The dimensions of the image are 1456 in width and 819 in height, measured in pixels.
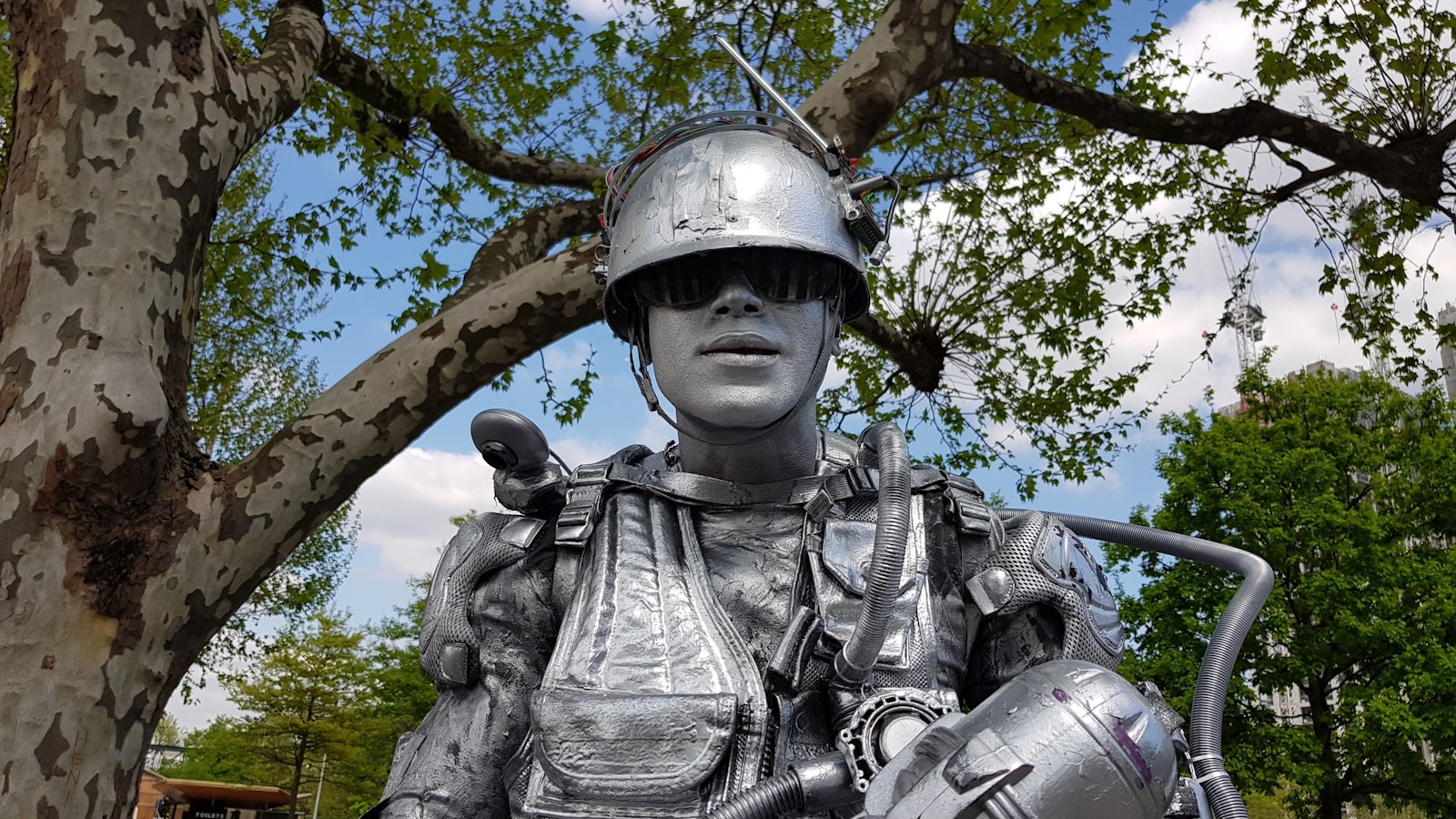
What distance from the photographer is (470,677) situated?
8.91 feet

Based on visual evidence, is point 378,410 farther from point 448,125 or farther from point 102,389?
point 448,125

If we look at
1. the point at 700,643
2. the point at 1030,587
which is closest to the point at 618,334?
the point at 700,643

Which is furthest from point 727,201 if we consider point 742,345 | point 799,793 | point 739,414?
point 799,793

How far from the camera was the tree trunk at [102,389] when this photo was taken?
4.03 m

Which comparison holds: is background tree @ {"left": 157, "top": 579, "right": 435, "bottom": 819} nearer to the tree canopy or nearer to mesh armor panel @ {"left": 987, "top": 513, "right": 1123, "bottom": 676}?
the tree canopy

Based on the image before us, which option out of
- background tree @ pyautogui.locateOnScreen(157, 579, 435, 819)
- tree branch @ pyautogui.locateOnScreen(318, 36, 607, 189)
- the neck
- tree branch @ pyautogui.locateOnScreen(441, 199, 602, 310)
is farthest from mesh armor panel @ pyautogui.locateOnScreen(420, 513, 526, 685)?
background tree @ pyautogui.locateOnScreen(157, 579, 435, 819)

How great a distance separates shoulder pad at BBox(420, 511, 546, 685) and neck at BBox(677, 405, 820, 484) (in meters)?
0.45

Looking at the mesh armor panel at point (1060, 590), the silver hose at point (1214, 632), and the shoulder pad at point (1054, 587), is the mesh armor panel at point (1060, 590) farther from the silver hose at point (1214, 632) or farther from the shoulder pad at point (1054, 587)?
the silver hose at point (1214, 632)

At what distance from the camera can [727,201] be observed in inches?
103

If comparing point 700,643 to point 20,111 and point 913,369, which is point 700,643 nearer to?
point 20,111

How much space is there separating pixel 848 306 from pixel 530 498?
99 cm

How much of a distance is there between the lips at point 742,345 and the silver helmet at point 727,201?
0.21 m

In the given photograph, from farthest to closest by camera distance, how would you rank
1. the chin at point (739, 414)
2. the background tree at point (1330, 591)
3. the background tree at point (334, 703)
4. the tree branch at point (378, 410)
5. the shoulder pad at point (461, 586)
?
the background tree at point (334, 703), the background tree at point (1330, 591), the tree branch at point (378, 410), the shoulder pad at point (461, 586), the chin at point (739, 414)

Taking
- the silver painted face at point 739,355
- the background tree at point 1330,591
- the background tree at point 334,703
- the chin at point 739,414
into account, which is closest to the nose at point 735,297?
the silver painted face at point 739,355
